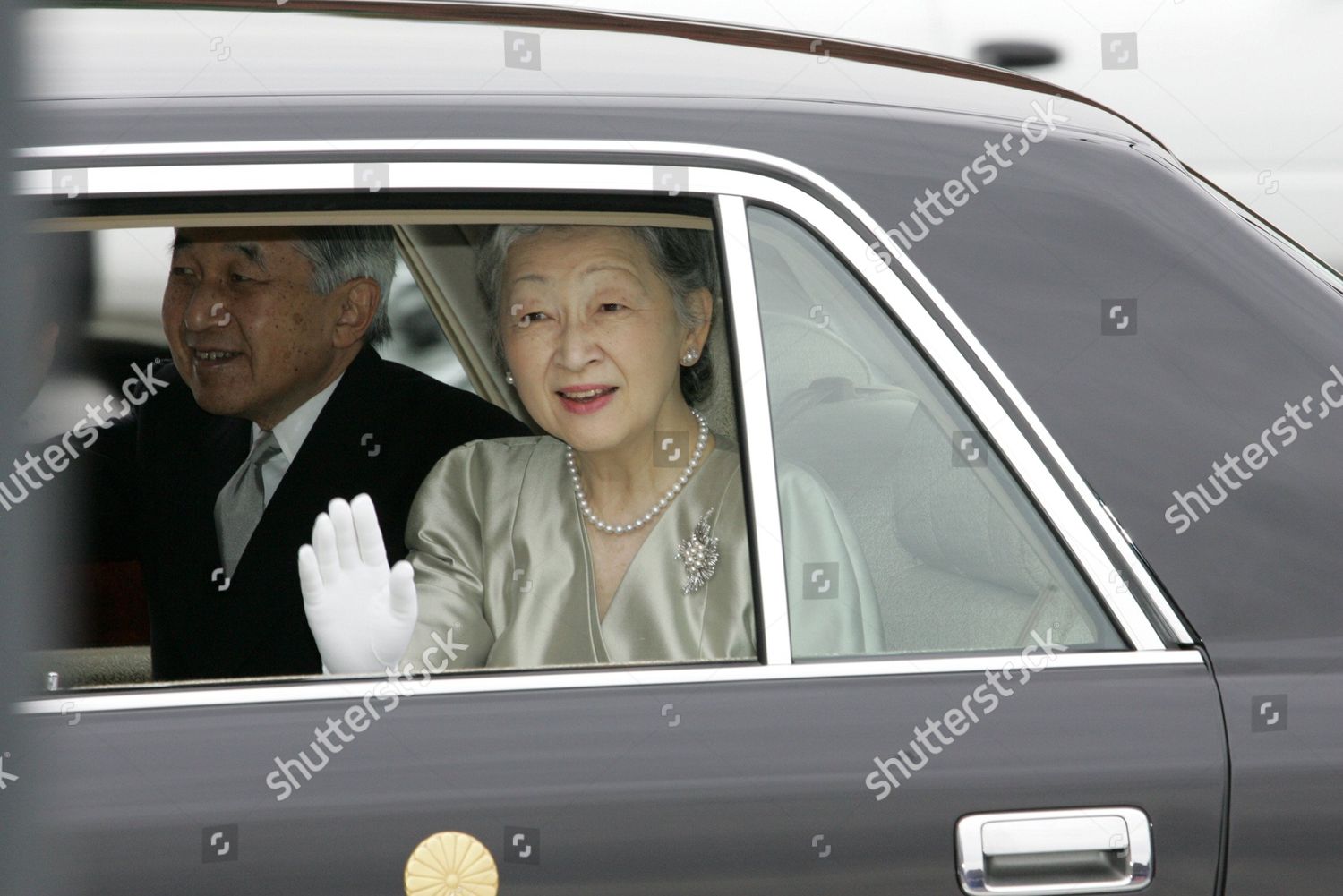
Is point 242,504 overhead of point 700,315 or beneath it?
beneath

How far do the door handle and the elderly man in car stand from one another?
1.04 metres

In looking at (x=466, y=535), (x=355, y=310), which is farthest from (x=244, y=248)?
(x=466, y=535)

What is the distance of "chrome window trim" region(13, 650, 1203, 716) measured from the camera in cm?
155

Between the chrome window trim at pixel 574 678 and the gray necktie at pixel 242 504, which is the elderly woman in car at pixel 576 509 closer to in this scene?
the chrome window trim at pixel 574 678

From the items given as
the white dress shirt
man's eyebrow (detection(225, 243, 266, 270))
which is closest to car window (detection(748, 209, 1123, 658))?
man's eyebrow (detection(225, 243, 266, 270))

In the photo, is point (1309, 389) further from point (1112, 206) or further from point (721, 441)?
point (721, 441)

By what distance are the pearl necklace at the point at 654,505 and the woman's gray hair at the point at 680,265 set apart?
0.18 ft

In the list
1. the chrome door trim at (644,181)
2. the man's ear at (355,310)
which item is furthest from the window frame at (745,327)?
the man's ear at (355,310)

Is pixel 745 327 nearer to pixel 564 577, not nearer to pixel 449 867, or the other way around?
pixel 564 577

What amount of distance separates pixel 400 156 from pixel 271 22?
0.40m

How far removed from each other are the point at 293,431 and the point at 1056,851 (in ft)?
5.25

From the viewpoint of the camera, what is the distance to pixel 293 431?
2.64 metres

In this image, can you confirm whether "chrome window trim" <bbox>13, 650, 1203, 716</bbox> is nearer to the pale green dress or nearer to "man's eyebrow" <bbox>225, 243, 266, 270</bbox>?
the pale green dress

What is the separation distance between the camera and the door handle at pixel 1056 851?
4.99 feet
